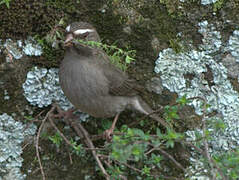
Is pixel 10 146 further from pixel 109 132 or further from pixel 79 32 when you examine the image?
pixel 79 32

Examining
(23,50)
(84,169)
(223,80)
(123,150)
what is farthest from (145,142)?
(23,50)

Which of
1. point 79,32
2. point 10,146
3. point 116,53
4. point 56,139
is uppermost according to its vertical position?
point 79,32

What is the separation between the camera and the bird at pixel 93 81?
12.8ft

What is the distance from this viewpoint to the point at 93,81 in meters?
3.97

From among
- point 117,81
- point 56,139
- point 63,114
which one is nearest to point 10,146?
point 56,139

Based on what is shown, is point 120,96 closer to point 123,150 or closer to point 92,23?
point 92,23

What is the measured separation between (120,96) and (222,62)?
47.2 inches

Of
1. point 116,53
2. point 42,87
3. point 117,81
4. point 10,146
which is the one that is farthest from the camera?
point 117,81

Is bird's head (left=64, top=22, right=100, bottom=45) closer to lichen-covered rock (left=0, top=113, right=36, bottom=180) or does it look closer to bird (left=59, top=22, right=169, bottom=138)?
bird (left=59, top=22, right=169, bottom=138)

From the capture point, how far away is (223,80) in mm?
4082

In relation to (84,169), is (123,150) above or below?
above

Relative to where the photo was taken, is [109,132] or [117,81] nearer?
[109,132]

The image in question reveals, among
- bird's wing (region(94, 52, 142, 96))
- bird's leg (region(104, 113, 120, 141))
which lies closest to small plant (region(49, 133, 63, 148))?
bird's leg (region(104, 113, 120, 141))

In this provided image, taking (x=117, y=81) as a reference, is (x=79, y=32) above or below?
above
